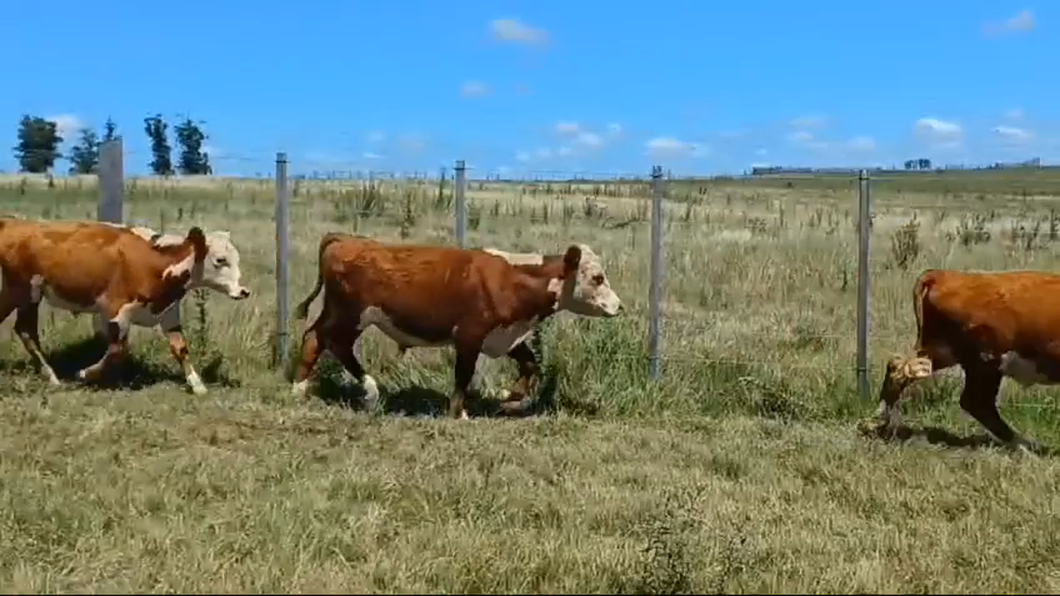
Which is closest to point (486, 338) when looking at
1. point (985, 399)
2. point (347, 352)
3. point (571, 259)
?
point (571, 259)

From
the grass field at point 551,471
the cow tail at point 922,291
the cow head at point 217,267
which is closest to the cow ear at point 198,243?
the cow head at point 217,267

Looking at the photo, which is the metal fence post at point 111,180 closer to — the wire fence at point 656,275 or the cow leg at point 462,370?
the wire fence at point 656,275

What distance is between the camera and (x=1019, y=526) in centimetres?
684

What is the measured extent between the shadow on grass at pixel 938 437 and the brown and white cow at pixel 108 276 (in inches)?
218

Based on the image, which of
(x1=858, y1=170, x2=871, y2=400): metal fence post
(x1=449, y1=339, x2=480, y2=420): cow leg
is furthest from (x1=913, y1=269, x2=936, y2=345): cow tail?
(x1=449, y1=339, x2=480, y2=420): cow leg

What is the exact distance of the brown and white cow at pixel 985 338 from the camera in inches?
374

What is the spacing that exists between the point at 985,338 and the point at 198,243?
662 cm

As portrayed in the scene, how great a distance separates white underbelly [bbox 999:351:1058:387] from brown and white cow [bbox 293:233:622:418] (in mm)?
3157

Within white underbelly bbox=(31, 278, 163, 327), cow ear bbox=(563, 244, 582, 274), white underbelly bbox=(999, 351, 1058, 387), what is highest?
cow ear bbox=(563, 244, 582, 274)

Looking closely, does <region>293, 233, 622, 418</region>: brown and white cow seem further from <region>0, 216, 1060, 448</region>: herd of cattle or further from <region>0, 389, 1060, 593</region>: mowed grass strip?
<region>0, 389, 1060, 593</region>: mowed grass strip

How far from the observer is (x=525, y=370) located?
11.0m

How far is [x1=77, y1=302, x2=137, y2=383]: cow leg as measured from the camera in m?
10.9

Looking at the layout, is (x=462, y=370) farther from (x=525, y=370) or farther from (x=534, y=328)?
(x=534, y=328)

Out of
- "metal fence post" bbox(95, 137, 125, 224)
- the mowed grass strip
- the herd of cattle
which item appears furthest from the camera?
"metal fence post" bbox(95, 137, 125, 224)
